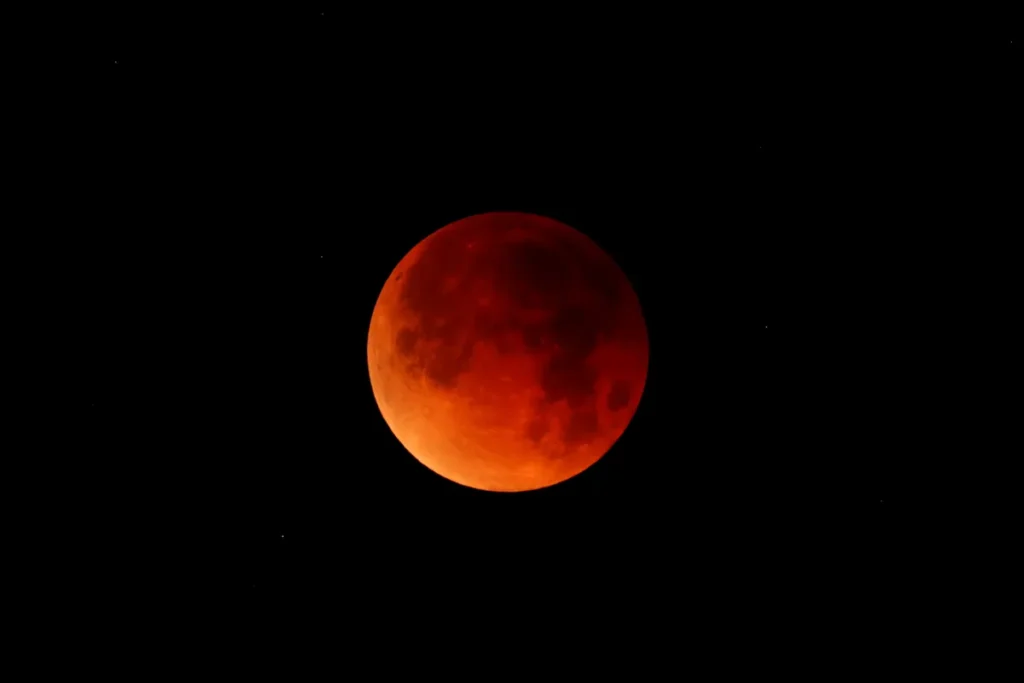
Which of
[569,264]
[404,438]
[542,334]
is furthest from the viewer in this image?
[404,438]

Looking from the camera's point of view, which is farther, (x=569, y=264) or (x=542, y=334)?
(x=569, y=264)

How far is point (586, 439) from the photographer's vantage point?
10.5ft

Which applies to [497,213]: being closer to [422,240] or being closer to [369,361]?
[422,240]

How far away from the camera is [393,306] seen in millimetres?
3279

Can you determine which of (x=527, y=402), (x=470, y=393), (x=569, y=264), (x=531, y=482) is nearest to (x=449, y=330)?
(x=470, y=393)

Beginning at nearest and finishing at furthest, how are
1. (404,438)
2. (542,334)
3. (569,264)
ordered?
(542,334)
(569,264)
(404,438)

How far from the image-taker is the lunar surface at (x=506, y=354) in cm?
298

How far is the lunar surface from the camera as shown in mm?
2982

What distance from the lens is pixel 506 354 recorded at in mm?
2959

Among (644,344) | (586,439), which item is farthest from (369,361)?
(644,344)

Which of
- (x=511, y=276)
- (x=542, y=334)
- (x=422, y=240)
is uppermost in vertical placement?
(x=422, y=240)

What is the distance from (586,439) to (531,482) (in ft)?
1.25

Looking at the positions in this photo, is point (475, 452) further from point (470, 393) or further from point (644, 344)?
point (644, 344)

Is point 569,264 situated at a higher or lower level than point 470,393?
higher
